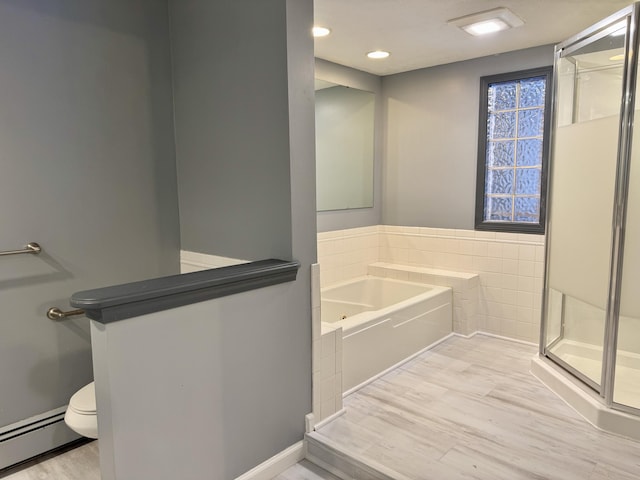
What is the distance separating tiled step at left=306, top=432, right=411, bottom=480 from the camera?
192cm

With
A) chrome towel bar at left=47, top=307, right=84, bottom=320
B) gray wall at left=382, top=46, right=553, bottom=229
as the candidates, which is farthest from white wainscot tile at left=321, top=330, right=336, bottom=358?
gray wall at left=382, top=46, right=553, bottom=229

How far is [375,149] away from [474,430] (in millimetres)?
2567

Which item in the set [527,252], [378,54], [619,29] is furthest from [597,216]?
[378,54]

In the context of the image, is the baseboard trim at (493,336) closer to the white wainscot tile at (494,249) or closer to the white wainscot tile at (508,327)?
the white wainscot tile at (508,327)

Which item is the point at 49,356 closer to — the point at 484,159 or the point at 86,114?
the point at 86,114

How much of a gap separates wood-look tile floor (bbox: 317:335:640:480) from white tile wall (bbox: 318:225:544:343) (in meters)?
0.57

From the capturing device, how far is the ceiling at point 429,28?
8.05ft

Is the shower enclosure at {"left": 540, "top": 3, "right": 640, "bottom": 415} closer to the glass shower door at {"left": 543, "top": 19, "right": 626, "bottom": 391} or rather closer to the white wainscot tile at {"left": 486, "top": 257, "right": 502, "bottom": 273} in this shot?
the glass shower door at {"left": 543, "top": 19, "right": 626, "bottom": 391}

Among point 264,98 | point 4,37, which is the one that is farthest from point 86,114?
point 264,98

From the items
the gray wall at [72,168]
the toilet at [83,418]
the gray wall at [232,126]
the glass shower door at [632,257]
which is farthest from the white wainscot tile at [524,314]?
the toilet at [83,418]

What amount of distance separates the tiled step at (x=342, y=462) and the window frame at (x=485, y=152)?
219 cm

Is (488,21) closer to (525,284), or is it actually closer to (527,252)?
(527,252)

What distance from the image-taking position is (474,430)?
2.23 metres

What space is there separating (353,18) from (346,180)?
1.47m
